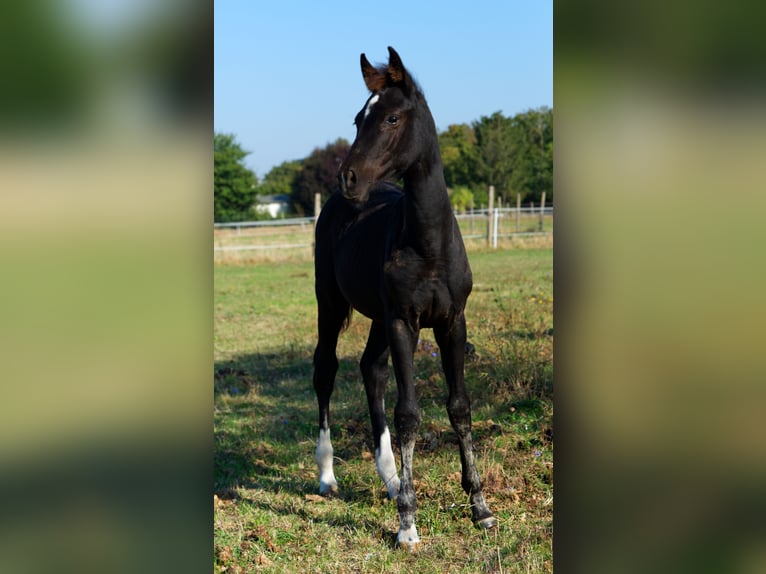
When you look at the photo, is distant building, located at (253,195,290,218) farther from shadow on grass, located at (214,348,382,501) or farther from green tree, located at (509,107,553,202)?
shadow on grass, located at (214,348,382,501)

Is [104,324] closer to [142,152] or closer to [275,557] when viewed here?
[142,152]

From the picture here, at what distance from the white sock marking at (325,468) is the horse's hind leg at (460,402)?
0.95 meters

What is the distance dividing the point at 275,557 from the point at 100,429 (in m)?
3.25

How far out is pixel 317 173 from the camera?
4753 centimetres

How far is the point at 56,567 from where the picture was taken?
2.63ft

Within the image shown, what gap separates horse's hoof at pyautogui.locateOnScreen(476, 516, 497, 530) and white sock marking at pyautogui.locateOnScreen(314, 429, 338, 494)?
1081 mm

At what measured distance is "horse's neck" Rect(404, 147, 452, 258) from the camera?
3918 mm

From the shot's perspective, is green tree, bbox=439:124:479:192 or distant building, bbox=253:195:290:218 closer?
green tree, bbox=439:124:479:192

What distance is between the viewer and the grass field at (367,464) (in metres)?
3.77

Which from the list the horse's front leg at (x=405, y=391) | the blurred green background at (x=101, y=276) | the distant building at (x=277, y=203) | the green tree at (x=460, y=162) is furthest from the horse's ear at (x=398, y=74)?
the distant building at (x=277, y=203)

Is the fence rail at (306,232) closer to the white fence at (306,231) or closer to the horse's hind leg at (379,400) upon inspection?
the white fence at (306,231)

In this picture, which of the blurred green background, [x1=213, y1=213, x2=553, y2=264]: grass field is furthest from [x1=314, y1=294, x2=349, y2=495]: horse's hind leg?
[x1=213, y1=213, x2=553, y2=264]: grass field

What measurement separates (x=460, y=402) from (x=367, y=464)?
3.97 ft

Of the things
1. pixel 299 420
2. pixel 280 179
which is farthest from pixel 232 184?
pixel 299 420
